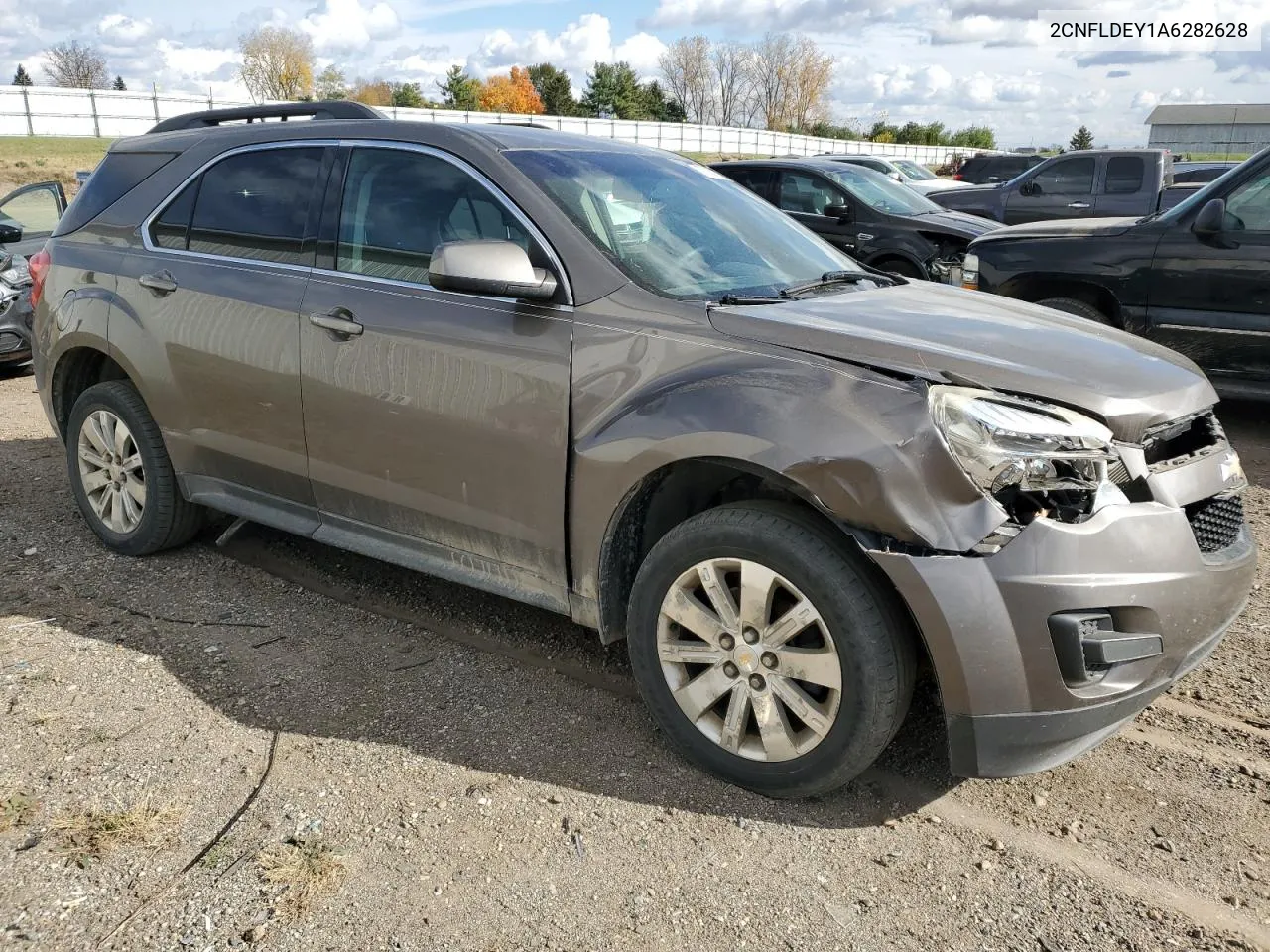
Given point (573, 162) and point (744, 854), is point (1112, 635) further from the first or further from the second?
point (573, 162)

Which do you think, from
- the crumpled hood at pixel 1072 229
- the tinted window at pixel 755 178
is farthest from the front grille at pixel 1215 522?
the tinted window at pixel 755 178

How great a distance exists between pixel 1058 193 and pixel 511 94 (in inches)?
3118

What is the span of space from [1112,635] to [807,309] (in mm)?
1230

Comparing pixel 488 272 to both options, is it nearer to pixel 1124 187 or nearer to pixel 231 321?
pixel 231 321

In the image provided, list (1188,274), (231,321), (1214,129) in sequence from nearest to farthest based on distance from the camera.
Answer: (231,321) < (1188,274) < (1214,129)

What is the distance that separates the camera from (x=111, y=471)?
15.1 ft

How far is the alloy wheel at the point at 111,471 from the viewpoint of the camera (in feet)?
14.8

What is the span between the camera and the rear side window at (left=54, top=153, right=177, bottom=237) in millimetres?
4438

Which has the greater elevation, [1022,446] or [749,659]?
[1022,446]

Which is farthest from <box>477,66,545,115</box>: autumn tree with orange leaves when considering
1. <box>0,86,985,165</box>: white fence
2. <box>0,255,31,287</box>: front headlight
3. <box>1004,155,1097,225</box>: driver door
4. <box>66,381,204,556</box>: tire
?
<box>66,381,204,556</box>: tire

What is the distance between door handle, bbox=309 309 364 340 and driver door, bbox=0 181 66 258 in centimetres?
777

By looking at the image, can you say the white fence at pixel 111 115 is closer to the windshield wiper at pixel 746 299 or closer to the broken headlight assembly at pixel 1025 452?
the windshield wiper at pixel 746 299

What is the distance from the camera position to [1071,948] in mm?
2354

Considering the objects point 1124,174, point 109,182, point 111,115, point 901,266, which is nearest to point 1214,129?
point 111,115
